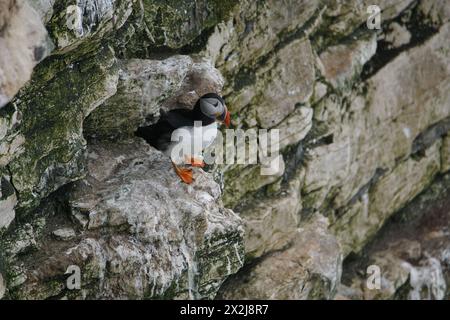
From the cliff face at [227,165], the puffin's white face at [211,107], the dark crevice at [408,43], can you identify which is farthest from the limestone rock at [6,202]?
the dark crevice at [408,43]

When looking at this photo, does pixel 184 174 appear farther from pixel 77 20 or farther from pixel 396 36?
pixel 396 36

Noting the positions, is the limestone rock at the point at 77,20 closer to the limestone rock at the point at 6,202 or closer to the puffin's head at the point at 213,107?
the limestone rock at the point at 6,202

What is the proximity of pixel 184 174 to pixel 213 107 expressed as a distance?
31.1 inches

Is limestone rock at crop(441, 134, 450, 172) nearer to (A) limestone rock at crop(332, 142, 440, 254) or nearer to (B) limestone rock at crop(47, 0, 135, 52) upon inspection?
(A) limestone rock at crop(332, 142, 440, 254)

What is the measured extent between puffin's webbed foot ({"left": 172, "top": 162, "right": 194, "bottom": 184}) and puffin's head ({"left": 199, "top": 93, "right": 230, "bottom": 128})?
2.16ft

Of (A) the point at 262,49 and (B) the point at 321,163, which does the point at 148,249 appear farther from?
(B) the point at 321,163

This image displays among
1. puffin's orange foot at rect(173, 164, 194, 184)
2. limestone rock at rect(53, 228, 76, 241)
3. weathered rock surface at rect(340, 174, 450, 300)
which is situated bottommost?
weathered rock surface at rect(340, 174, 450, 300)

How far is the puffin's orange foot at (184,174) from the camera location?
30.9 ft

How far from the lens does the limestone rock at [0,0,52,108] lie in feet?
22.1

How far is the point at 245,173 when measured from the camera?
40.9ft

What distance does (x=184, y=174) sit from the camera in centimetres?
947

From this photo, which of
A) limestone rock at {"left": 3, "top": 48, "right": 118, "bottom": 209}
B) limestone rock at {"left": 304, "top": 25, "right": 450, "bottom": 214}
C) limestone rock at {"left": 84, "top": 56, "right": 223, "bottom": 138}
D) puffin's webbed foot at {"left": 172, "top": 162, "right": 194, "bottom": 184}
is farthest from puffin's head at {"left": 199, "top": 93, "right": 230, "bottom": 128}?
limestone rock at {"left": 304, "top": 25, "right": 450, "bottom": 214}

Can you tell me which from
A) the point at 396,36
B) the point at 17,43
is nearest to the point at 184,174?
the point at 17,43
